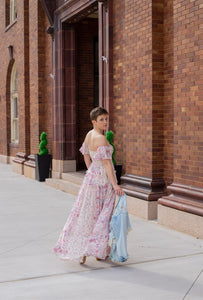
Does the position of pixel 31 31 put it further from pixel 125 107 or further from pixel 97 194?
pixel 97 194

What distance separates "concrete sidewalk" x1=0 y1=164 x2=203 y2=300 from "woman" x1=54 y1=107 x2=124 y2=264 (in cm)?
18

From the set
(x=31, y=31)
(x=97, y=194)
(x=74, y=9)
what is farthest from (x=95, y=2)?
(x=97, y=194)

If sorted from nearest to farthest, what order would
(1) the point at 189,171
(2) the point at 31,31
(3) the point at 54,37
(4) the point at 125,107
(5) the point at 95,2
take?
(1) the point at 189,171, (4) the point at 125,107, (5) the point at 95,2, (3) the point at 54,37, (2) the point at 31,31

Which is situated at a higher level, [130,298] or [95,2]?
[95,2]

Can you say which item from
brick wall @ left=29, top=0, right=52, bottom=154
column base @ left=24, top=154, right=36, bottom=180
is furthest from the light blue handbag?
column base @ left=24, top=154, right=36, bottom=180

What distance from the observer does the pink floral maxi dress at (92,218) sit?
4.62m

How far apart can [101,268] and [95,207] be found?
0.64 meters

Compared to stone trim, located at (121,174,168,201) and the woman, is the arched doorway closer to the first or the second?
stone trim, located at (121,174,168,201)

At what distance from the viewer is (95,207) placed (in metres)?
4.73

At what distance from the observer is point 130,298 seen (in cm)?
373

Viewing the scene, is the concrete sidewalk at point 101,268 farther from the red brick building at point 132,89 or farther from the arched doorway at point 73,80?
the arched doorway at point 73,80

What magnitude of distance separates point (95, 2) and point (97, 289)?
24.3 ft

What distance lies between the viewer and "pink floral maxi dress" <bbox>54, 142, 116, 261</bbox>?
4.62 meters

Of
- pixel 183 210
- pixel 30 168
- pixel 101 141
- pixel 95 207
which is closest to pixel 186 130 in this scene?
pixel 183 210
